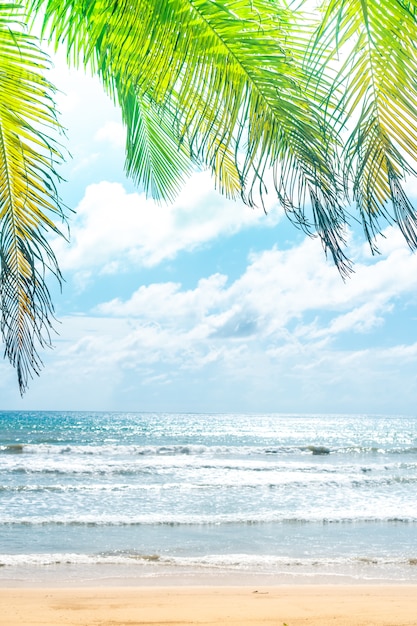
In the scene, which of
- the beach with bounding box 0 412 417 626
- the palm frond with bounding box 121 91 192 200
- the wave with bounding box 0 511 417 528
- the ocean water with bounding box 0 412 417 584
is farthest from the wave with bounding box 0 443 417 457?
the palm frond with bounding box 121 91 192 200

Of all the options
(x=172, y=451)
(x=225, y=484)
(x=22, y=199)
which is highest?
(x=22, y=199)

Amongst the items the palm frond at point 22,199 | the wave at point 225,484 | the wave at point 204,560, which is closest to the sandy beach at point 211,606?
the wave at point 204,560

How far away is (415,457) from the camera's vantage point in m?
29.0

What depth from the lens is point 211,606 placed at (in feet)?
19.2

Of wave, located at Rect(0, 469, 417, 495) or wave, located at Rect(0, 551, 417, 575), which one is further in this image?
wave, located at Rect(0, 469, 417, 495)

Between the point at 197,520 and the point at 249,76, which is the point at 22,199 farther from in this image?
the point at 197,520

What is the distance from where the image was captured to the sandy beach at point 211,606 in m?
5.43

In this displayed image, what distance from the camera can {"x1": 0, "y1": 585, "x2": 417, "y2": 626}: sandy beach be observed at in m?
5.43

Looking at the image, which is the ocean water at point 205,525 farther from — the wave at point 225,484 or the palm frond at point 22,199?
the palm frond at point 22,199

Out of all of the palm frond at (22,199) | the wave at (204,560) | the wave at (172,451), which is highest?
the palm frond at (22,199)

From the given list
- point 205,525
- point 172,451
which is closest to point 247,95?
point 205,525

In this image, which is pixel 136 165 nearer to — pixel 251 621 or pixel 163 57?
pixel 163 57

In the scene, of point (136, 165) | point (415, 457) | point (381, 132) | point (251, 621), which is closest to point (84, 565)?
point (251, 621)

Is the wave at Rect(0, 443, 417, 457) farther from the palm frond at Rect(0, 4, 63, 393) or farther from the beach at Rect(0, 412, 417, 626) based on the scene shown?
the palm frond at Rect(0, 4, 63, 393)
